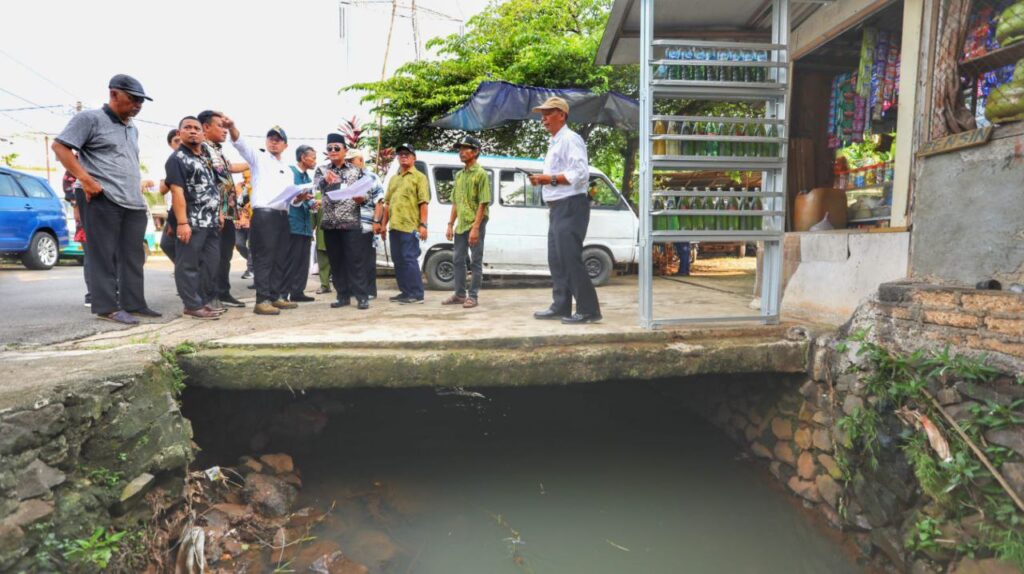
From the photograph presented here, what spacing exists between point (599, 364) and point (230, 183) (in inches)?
126

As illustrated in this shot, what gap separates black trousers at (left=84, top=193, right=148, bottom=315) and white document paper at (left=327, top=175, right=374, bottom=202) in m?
1.41

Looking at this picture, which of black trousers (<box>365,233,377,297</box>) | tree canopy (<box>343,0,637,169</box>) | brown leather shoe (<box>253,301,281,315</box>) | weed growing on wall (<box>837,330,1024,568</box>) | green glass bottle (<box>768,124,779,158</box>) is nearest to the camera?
weed growing on wall (<box>837,330,1024,568</box>)

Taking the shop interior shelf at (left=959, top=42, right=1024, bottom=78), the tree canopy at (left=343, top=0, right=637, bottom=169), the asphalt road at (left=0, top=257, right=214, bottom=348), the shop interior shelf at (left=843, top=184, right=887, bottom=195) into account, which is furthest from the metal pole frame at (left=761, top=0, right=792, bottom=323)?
the tree canopy at (left=343, top=0, right=637, bottom=169)

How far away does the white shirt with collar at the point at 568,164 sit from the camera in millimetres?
3887

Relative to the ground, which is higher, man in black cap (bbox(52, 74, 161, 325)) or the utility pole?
the utility pole

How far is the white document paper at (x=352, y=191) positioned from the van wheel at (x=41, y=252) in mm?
8161

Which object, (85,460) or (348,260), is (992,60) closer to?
(348,260)

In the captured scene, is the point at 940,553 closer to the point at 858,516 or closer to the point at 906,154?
the point at 858,516

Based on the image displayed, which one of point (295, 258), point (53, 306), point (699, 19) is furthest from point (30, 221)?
point (699, 19)

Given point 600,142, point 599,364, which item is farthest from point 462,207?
point 600,142

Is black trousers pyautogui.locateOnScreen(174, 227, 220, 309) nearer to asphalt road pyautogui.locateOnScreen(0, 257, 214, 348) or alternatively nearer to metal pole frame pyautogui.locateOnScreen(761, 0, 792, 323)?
asphalt road pyautogui.locateOnScreen(0, 257, 214, 348)

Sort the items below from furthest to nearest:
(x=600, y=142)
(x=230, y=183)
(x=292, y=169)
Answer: (x=600, y=142)
(x=292, y=169)
(x=230, y=183)

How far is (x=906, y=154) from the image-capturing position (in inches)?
155

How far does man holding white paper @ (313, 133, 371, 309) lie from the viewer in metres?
4.84
